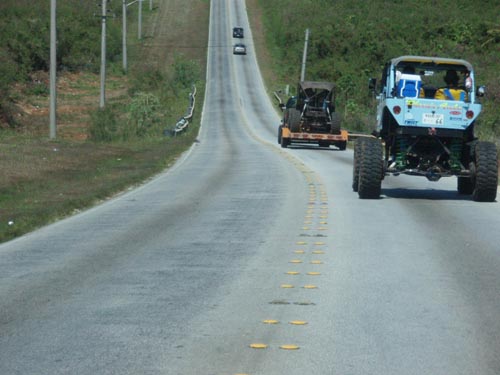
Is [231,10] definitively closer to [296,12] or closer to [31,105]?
[296,12]

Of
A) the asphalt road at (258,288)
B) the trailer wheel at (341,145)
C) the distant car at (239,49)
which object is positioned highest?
the distant car at (239,49)

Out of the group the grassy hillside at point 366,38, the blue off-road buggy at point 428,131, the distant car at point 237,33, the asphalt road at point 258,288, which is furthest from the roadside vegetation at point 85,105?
the grassy hillside at point 366,38

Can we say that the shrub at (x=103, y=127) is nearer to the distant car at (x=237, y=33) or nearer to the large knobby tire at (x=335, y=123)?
the large knobby tire at (x=335, y=123)

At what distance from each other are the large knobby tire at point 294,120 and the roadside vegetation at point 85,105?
461 cm

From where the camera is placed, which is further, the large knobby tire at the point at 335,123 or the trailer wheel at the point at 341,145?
the trailer wheel at the point at 341,145

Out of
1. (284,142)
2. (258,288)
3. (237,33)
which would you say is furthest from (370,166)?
(237,33)

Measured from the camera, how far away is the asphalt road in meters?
6.75

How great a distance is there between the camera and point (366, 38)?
86750 millimetres

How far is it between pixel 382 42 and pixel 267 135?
35.7 m

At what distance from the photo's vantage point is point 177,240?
42.7 feet

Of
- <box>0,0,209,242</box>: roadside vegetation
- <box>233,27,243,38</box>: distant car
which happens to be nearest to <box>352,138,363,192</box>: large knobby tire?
<box>0,0,209,242</box>: roadside vegetation

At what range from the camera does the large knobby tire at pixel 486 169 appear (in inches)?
695

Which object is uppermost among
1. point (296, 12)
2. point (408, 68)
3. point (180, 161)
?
point (296, 12)

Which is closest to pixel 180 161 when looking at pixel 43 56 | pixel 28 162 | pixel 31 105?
pixel 28 162
